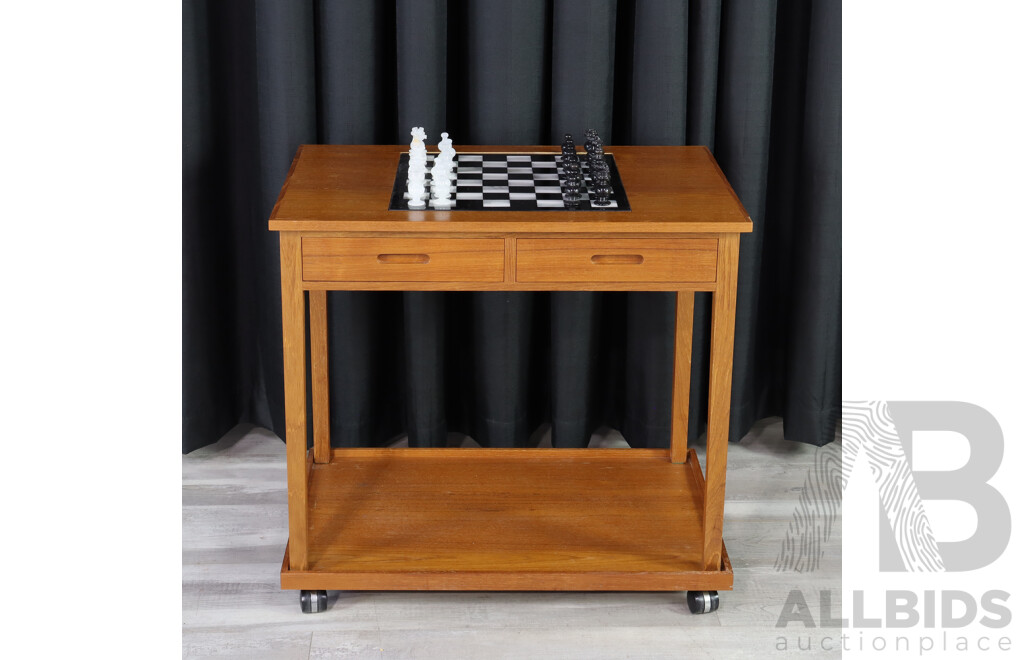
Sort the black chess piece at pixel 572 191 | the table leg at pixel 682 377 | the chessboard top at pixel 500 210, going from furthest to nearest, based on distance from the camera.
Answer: the table leg at pixel 682 377 < the black chess piece at pixel 572 191 < the chessboard top at pixel 500 210

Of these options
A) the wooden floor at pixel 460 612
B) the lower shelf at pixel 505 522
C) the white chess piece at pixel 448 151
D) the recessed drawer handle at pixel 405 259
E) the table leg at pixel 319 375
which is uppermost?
the white chess piece at pixel 448 151

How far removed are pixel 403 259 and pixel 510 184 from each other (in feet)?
0.99

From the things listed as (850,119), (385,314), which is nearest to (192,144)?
(385,314)

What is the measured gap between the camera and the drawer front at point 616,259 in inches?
77.5

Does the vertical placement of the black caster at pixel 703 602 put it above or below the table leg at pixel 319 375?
below

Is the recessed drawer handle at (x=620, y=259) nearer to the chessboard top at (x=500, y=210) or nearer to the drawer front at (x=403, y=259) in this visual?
the chessboard top at (x=500, y=210)

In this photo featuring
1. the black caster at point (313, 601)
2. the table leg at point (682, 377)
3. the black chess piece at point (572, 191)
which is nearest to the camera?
the black chess piece at point (572, 191)

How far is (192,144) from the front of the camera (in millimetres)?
2514

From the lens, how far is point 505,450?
260cm

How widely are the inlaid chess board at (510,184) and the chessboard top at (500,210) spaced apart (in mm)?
21

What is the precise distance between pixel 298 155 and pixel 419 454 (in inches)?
28.3

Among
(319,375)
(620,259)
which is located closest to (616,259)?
(620,259)

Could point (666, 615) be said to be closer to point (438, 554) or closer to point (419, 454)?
point (438, 554)

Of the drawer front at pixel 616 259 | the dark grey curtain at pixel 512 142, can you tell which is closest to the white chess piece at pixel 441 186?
the drawer front at pixel 616 259
